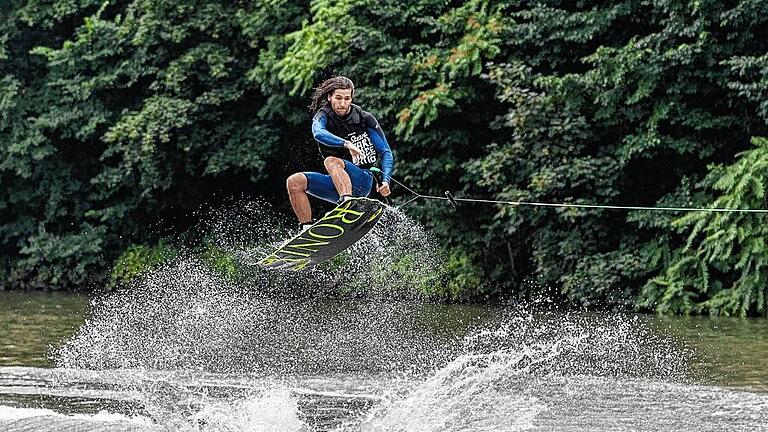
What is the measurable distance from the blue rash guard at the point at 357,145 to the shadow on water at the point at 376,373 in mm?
1680

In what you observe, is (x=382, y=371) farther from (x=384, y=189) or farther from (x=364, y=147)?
(x=364, y=147)

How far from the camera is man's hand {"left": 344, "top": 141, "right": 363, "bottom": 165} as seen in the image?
9.76 m

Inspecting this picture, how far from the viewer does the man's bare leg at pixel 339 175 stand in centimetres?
994

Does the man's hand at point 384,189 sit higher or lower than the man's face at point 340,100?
lower

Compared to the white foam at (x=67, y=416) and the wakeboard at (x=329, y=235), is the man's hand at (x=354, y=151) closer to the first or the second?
the wakeboard at (x=329, y=235)

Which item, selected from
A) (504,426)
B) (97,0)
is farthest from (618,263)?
(97,0)

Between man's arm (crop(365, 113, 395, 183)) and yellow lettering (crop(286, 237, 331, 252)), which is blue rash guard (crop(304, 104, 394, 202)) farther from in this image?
yellow lettering (crop(286, 237, 331, 252))

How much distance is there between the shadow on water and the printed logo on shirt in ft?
6.08

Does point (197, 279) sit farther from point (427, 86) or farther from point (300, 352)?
point (300, 352)

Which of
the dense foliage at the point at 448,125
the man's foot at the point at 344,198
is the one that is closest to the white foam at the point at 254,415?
the man's foot at the point at 344,198

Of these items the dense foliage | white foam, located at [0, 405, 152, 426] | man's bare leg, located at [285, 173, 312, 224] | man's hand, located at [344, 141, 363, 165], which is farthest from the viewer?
the dense foliage

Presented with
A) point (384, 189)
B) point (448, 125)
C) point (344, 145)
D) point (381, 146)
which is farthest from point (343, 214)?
point (448, 125)

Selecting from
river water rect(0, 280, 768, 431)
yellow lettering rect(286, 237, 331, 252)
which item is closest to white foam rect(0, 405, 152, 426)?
river water rect(0, 280, 768, 431)

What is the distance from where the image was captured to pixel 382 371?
39.7 feet
